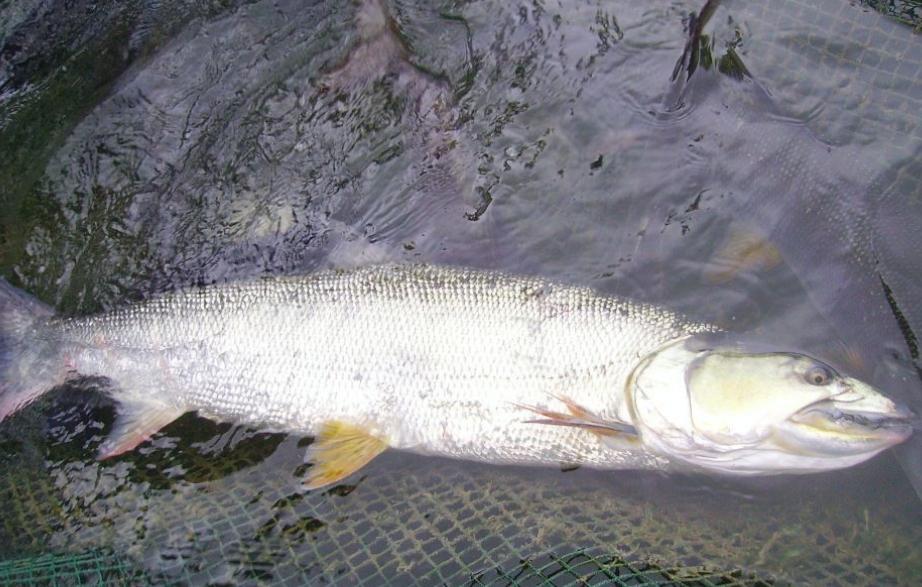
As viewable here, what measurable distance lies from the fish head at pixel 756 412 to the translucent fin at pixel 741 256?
27.5 inches

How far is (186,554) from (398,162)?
226cm

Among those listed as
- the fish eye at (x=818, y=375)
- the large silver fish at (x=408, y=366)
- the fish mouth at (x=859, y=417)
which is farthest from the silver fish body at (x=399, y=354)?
the fish mouth at (x=859, y=417)

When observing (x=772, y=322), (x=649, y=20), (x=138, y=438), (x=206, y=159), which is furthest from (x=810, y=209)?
(x=138, y=438)

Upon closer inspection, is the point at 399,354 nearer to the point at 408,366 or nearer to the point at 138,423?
the point at 408,366

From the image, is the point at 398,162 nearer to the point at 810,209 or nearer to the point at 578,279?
the point at 578,279

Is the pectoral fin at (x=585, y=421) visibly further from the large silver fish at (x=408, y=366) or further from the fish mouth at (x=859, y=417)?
the fish mouth at (x=859, y=417)

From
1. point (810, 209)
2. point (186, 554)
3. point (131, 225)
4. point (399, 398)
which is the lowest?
point (186, 554)

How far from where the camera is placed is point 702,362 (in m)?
3.06

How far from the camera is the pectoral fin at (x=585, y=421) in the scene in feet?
10.2

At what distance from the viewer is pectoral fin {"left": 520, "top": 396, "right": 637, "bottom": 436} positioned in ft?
10.2

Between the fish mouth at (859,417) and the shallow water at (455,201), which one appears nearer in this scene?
the fish mouth at (859,417)

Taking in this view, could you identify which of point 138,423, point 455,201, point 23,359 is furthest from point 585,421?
point 23,359

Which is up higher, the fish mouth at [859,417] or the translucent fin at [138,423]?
the fish mouth at [859,417]

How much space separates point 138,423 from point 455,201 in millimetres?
2016
